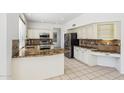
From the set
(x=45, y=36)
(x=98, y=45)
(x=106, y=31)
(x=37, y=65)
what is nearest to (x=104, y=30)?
(x=106, y=31)

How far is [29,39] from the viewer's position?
780cm

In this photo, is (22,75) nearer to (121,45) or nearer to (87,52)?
(87,52)

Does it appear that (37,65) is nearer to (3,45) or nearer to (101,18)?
(3,45)

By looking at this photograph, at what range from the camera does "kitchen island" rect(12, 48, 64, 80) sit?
122 inches

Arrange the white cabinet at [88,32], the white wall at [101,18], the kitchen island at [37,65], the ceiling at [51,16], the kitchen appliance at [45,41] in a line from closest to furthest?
the kitchen island at [37,65] → the white wall at [101,18] → the white cabinet at [88,32] → the ceiling at [51,16] → the kitchen appliance at [45,41]

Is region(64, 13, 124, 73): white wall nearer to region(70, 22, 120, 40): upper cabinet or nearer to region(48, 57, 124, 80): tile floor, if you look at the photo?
region(70, 22, 120, 40): upper cabinet

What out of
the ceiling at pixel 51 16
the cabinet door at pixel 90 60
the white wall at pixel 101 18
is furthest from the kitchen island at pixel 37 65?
the ceiling at pixel 51 16

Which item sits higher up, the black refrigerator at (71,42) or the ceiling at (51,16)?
the ceiling at (51,16)

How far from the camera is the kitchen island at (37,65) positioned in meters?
3.10

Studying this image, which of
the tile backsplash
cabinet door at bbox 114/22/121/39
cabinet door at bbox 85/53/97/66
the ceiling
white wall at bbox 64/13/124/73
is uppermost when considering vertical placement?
the ceiling

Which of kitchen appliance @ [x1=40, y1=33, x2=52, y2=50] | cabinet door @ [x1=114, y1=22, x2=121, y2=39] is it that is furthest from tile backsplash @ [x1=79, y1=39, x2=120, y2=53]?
kitchen appliance @ [x1=40, y1=33, x2=52, y2=50]

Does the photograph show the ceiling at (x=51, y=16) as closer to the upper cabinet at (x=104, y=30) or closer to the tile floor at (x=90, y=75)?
the upper cabinet at (x=104, y=30)
